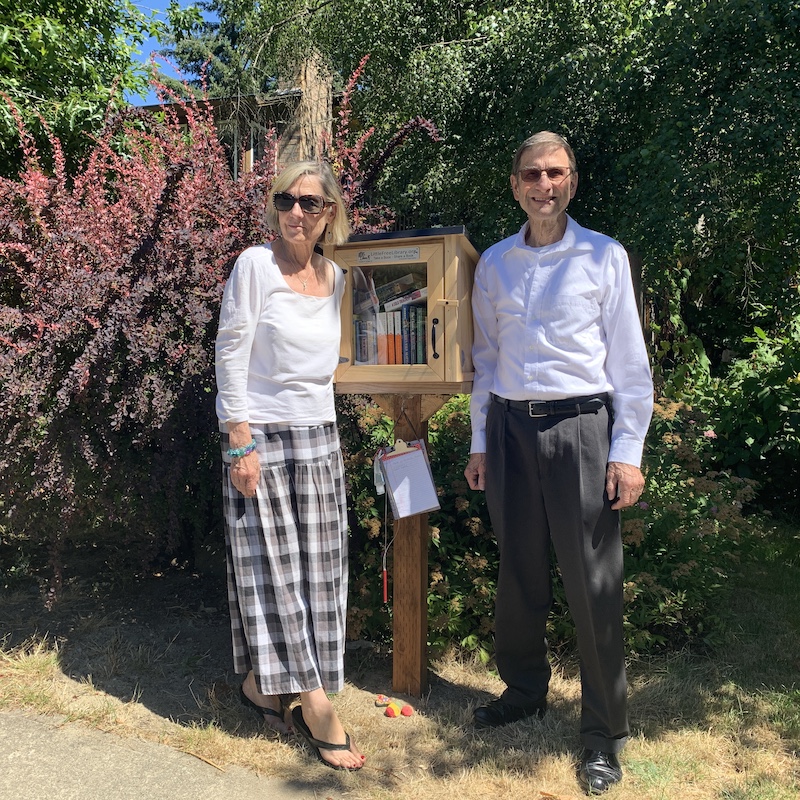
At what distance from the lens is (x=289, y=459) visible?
105 inches

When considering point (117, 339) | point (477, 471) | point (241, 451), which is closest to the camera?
point (241, 451)

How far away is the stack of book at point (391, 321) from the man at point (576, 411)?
364mm

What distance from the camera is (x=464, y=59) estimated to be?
24.3ft

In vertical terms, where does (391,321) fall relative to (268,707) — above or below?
above

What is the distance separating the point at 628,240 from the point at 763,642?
3.01 meters

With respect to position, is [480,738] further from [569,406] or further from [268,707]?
[569,406]

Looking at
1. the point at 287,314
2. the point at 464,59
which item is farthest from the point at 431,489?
the point at 464,59

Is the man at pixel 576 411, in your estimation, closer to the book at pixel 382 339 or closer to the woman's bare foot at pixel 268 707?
the book at pixel 382 339

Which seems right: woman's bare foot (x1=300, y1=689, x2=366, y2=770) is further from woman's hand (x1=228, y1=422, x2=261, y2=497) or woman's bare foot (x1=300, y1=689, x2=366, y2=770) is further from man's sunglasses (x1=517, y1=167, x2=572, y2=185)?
man's sunglasses (x1=517, y1=167, x2=572, y2=185)

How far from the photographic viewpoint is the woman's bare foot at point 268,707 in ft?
9.42

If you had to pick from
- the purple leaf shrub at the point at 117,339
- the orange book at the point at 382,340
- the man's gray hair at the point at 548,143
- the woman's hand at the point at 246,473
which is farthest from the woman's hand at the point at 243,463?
the man's gray hair at the point at 548,143

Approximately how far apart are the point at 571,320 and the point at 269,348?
1.05 metres

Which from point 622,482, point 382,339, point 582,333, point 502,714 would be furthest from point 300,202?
point 502,714

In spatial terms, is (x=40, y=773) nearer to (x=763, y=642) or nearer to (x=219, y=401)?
(x=219, y=401)
